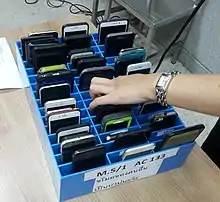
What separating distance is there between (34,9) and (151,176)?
175 cm

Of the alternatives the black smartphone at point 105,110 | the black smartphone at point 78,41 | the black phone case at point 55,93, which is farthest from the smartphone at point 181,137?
the black smartphone at point 78,41

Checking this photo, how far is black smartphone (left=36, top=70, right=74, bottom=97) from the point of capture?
2.38 ft

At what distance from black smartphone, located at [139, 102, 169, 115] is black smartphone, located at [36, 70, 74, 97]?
167 mm

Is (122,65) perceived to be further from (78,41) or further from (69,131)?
(69,131)

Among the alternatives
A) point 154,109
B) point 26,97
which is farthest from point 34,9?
point 154,109

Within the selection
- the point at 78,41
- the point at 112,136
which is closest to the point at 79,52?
the point at 78,41

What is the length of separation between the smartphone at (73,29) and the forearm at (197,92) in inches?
12.5

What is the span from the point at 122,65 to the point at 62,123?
22 cm

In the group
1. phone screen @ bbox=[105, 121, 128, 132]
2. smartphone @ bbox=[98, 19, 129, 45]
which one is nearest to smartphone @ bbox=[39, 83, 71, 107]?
phone screen @ bbox=[105, 121, 128, 132]

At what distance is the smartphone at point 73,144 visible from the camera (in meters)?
0.64

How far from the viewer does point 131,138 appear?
706mm

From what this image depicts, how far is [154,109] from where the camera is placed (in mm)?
781

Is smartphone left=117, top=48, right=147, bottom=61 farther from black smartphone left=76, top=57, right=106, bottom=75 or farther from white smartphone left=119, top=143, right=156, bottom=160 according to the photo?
white smartphone left=119, top=143, right=156, bottom=160

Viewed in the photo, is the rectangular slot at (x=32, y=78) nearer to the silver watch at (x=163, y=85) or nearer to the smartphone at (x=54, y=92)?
the smartphone at (x=54, y=92)
